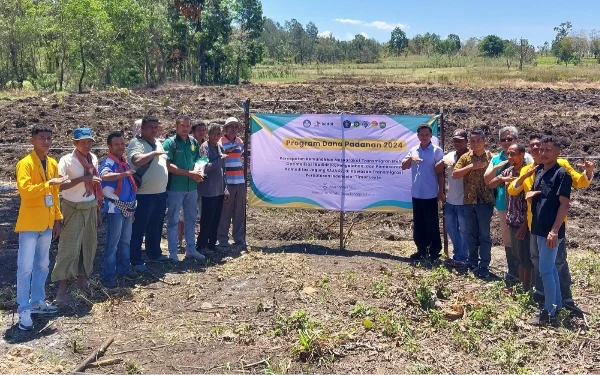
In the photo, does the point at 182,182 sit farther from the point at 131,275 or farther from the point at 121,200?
the point at 131,275

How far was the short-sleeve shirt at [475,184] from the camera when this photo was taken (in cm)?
670

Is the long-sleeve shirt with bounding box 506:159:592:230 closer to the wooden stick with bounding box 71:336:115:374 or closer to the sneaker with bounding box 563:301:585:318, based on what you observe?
the sneaker with bounding box 563:301:585:318

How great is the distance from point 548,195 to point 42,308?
15.3 feet

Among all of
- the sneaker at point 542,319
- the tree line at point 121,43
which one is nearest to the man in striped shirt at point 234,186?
the sneaker at point 542,319

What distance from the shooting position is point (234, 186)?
25.6 feet

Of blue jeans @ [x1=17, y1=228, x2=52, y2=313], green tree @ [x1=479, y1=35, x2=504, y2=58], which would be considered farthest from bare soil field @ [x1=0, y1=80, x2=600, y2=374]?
green tree @ [x1=479, y1=35, x2=504, y2=58]

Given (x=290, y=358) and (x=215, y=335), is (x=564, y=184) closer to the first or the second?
(x=290, y=358)

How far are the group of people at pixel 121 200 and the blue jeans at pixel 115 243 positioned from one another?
1 cm

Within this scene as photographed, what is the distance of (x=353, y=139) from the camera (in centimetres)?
765

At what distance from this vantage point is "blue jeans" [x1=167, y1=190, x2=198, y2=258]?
23.5 feet

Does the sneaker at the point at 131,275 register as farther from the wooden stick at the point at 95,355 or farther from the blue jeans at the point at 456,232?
the blue jeans at the point at 456,232

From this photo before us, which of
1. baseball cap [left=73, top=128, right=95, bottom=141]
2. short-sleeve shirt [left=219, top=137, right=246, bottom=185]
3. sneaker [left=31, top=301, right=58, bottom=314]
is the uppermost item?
baseball cap [left=73, top=128, right=95, bottom=141]

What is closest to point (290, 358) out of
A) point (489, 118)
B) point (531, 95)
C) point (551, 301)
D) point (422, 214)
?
point (551, 301)

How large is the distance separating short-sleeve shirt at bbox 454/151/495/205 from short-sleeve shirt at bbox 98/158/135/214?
364 cm
